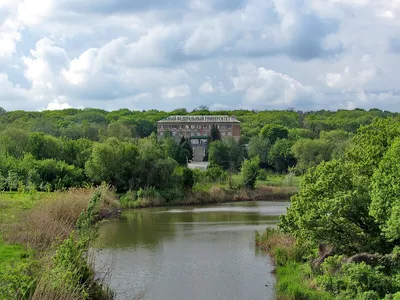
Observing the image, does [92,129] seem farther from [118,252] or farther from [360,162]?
[360,162]

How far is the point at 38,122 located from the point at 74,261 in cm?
8708

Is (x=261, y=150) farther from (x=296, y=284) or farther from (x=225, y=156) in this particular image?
(x=296, y=284)

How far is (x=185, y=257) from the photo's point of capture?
27.8 m

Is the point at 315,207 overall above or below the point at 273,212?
above

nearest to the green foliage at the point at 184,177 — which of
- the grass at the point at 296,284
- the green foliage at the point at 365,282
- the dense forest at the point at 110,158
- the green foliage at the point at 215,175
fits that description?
the dense forest at the point at 110,158

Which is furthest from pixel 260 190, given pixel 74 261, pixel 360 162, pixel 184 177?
pixel 74 261

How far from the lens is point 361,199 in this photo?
61.7 ft

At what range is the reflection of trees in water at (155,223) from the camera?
33125 mm

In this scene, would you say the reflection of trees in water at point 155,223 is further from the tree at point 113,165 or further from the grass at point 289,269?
the tree at point 113,165

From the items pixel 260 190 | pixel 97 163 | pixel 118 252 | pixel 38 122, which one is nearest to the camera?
pixel 118 252

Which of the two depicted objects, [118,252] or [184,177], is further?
[184,177]

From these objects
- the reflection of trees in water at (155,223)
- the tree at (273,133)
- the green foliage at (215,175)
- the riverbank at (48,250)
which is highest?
the tree at (273,133)

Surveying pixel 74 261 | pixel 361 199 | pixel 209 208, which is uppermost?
pixel 361 199

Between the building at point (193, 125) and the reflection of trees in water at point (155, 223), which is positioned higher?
the building at point (193, 125)
